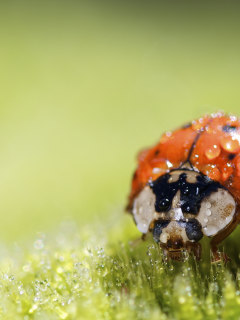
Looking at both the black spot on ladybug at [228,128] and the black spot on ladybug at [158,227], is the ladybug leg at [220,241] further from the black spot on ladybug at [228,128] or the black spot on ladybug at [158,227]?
the black spot on ladybug at [228,128]

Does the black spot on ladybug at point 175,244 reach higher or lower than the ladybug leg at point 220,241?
higher

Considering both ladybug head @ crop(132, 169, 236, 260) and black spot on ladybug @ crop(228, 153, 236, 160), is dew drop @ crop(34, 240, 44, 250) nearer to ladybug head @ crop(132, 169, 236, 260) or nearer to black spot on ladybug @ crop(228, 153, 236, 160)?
ladybug head @ crop(132, 169, 236, 260)

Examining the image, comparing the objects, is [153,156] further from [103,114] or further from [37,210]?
[103,114]

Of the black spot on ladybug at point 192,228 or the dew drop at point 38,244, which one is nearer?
the black spot on ladybug at point 192,228

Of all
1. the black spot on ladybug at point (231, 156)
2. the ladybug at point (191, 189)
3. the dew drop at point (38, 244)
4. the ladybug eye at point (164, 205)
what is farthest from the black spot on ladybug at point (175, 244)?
the dew drop at point (38, 244)

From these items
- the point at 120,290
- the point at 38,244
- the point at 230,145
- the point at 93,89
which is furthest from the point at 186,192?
the point at 93,89

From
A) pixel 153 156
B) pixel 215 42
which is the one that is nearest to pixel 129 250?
pixel 153 156

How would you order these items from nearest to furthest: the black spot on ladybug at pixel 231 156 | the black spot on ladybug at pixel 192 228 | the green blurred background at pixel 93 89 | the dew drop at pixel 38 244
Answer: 1. the black spot on ladybug at pixel 192 228
2. the black spot on ladybug at pixel 231 156
3. the dew drop at pixel 38 244
4. the green blurred background at pixel 93 89
